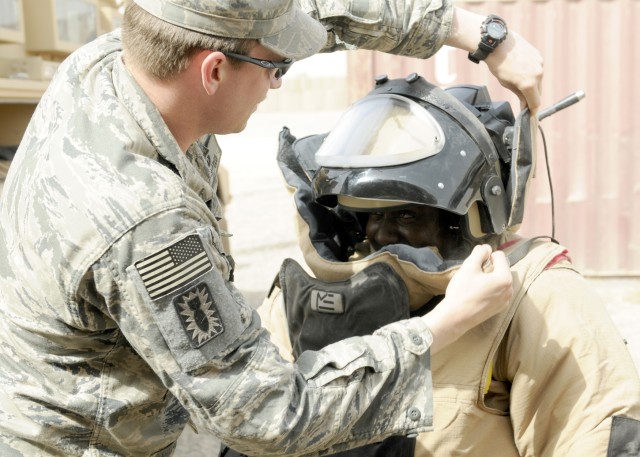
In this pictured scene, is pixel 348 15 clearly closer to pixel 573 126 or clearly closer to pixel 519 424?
pixel 519 424

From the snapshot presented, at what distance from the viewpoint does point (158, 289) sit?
5.15 feet

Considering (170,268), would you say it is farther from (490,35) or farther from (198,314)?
(490,35)

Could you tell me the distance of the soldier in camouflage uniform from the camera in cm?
160

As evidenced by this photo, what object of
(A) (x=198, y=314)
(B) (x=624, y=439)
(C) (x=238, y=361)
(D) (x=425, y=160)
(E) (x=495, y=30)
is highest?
(E) (x=495, y=30)

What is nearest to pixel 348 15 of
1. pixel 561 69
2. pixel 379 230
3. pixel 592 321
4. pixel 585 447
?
pixel 379 230

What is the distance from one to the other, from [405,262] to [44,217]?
903 millimetres

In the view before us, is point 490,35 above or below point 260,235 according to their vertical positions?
above

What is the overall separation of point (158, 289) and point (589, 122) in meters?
6.19

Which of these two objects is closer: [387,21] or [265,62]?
[265,62]

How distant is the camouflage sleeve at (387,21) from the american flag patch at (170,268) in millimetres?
1092

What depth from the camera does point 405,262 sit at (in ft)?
7.13

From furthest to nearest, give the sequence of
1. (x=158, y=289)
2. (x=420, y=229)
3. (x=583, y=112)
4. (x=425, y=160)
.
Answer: (x=583, y=112)
(x=420, y=229)
(x=425, y=160)
(x=158, y=289)

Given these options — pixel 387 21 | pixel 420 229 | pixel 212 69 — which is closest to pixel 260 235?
pixel 387 21

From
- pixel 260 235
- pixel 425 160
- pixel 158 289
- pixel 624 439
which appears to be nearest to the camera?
pixel 158 289
